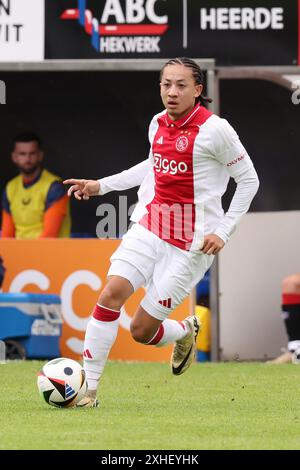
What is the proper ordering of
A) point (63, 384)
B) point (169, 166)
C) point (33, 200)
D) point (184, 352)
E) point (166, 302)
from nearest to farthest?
point (63, 384), point (166, 302), point (169, 166), point (184, 352), point (33, 200)

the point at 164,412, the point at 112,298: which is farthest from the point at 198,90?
the point at 164,412

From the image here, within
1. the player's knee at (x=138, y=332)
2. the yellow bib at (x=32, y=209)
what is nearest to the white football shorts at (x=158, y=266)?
the player's knee at (x=138, y=332)

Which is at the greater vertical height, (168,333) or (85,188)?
(85,188)

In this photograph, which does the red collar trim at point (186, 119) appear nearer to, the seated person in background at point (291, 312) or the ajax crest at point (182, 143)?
the ajax crest at point (182, 143)

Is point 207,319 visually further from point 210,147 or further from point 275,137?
point 210,147

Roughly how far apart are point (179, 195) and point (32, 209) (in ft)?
19.6

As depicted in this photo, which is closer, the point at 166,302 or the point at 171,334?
the point at 166,302

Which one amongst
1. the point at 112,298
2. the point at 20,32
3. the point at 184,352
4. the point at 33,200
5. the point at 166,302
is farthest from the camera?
the point at 33,200

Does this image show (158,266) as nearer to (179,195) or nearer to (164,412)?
(179,195)

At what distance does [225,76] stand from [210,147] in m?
4.24

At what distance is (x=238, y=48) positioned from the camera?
40.0ft

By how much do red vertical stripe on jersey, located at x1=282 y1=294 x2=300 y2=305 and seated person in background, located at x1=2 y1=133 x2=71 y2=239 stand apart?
267cm

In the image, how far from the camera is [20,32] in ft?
39.7

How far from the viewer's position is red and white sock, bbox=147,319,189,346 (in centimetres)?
844
